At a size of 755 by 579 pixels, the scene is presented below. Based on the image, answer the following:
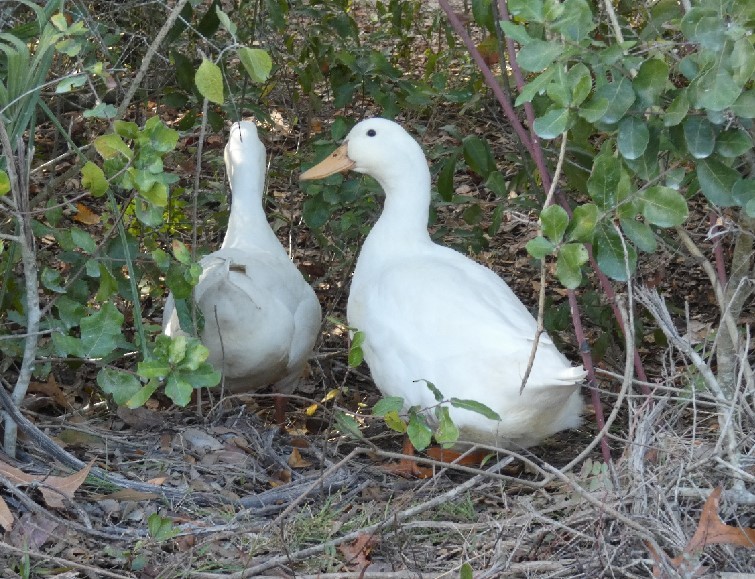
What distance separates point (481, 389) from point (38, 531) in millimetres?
1506

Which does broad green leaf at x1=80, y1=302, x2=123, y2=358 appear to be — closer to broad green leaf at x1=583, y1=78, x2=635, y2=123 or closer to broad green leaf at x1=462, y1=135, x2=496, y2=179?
broad green leaf at x1=583, y1=78, x2=635, y2=123

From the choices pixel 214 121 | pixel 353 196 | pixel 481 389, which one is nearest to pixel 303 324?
pixel 353 196

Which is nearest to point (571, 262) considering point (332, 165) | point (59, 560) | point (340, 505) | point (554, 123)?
point (554, 123)

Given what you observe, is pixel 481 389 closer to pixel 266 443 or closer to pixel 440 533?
pixel 440 533

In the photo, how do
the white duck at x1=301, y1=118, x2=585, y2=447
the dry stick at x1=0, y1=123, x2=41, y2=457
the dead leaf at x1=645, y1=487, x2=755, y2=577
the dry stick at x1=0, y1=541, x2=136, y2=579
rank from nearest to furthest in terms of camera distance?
1. the dead leaf at x1=645, y1=487, x2=755, y2=577
2. the dry stick at x1=0, y1=541, x2=136, y2=579
3. the dry stick at x1=0, y1=123, x2=41, y2=457
4. the white duck at x1=301, y1=118, x2=585, y2=447

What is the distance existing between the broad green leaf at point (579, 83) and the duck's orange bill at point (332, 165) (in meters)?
2.03

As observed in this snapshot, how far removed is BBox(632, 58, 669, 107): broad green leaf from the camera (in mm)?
3158

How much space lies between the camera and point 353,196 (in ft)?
16.6

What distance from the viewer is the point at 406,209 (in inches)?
192

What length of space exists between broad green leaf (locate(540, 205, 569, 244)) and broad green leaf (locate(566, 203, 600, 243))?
57 mm

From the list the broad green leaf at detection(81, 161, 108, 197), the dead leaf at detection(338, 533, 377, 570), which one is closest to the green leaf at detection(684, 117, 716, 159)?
the dead leaf at detection(338, 533, 377, 570)

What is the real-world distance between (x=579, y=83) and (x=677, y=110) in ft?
1.01

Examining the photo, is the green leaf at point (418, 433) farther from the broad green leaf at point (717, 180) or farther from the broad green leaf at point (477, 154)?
the broad green leaf at point (477, 154)

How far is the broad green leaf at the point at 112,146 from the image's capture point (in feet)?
10.8
